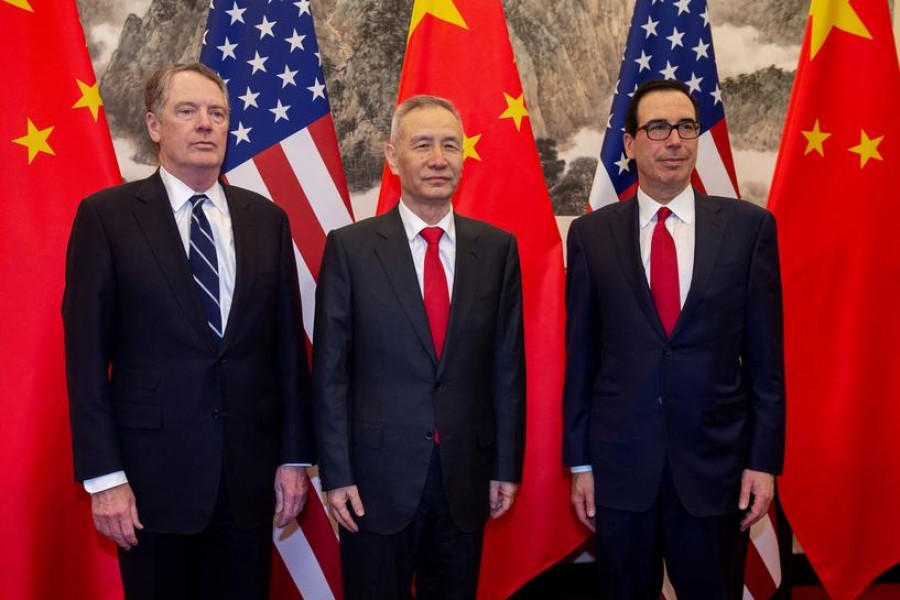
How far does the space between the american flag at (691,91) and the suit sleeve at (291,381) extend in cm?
138

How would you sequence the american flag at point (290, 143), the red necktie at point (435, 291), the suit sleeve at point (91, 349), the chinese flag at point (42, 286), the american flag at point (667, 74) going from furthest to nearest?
the american flag at point (667, 74) → the american flag at point (290, 143) → the chinese flag at point (42, 286) → the red necktie at point (435, 291) → the suit sleeve at point (91, 349)

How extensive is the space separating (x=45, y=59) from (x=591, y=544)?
3070mm

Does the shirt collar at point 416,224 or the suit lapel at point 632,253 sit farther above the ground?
the shirt collar at point 416,224

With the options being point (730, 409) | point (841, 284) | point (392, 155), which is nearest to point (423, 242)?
point (392, 155)

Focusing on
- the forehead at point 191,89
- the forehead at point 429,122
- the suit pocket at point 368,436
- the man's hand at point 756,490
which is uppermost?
the forehead at point 191,89

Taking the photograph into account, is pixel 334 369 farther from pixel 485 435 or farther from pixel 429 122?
pixel 429 122

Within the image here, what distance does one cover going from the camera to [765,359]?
2.13 meters

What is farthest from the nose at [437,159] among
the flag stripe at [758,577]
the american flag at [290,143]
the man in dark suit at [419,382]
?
the flag stripe at [758,577]

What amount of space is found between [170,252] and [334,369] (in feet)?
1.72

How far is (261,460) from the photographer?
204 centimetres

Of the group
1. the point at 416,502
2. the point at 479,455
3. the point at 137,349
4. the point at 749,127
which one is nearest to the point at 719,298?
the point at 479,455

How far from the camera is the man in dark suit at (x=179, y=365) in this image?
1865 mm

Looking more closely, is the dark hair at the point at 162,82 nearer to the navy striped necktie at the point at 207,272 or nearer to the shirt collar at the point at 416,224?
the navy striped necktie at the point at 207,272

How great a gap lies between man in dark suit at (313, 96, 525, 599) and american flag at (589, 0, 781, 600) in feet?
3.31
